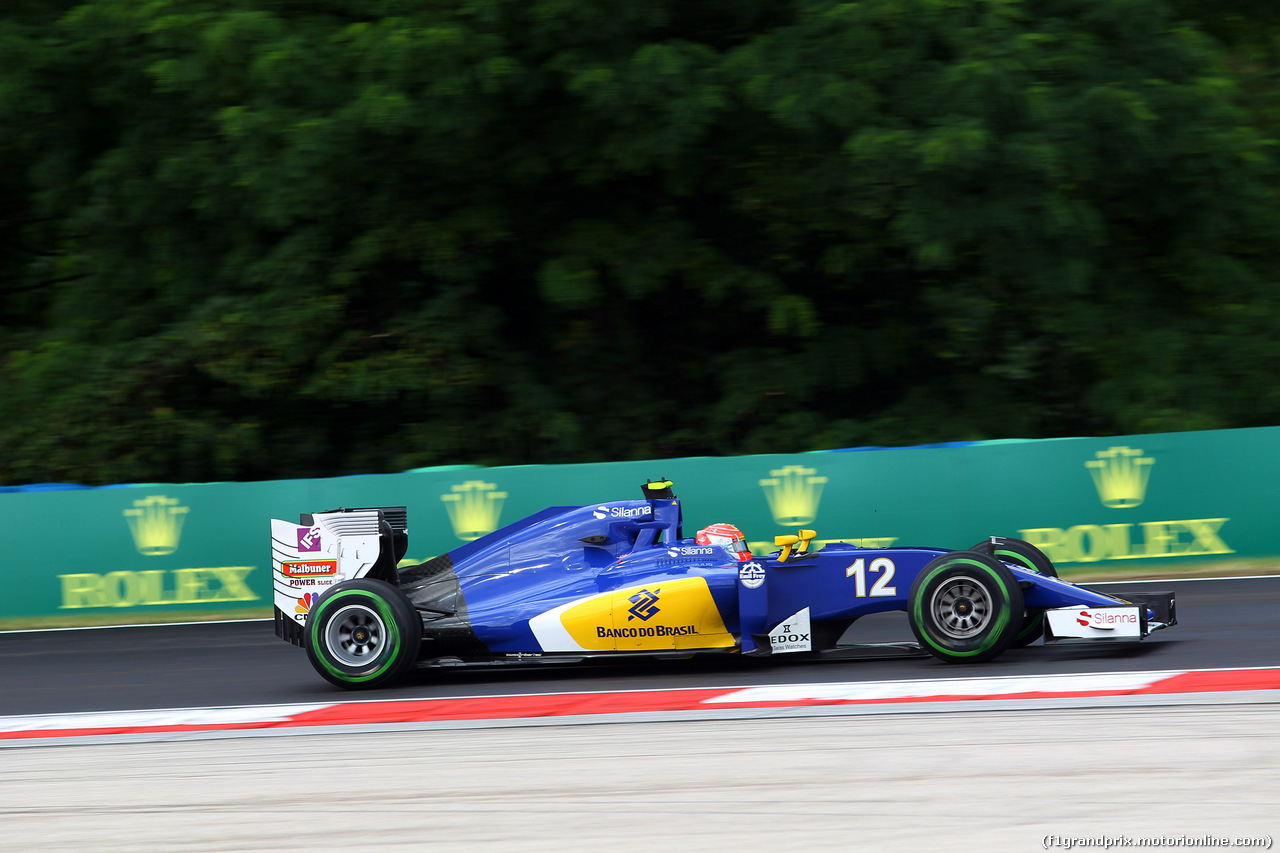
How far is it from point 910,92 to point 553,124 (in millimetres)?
4527

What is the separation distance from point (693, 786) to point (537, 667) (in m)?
4.04

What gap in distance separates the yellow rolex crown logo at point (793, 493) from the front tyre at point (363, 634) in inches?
219

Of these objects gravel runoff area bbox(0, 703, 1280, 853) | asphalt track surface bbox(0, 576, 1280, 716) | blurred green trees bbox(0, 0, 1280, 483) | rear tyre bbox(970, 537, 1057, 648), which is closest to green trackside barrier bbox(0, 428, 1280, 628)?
asphalt track surface bbox(0, 576, 1280, 716)

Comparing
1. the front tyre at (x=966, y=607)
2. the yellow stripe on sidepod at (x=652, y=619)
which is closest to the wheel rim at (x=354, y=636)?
the yellow stripe on sidepod at (x=652, y=619)

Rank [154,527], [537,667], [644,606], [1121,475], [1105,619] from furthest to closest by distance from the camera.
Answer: [154,527] < [1121,475] < [537,667] < [644,606] < [1105,619]

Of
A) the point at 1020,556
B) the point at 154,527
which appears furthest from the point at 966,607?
the point at 154,527

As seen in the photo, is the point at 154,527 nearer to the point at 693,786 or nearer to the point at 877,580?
the point at 877,580

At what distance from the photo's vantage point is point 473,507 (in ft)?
46.5

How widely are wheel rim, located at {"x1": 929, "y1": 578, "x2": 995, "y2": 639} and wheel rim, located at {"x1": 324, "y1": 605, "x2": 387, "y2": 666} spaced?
11.7 feet

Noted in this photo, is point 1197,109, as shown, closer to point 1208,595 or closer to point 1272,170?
point 1272,170

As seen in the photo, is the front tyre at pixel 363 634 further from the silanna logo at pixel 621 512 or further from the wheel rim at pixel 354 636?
the silanna logo at pixel 621 512

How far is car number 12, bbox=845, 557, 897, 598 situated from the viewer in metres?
8.77

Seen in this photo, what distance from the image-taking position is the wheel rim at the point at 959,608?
8.52m

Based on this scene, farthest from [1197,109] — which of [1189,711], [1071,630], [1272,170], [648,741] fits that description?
[648,741]
